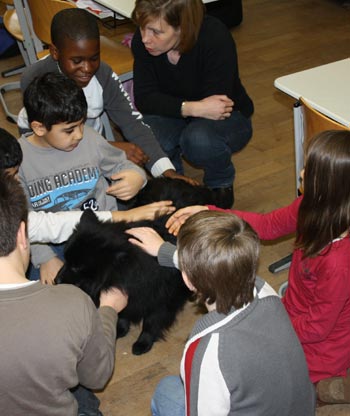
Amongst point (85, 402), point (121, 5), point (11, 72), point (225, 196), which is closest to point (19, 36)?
point (11, 72)

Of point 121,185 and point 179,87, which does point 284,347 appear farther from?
point 179,87

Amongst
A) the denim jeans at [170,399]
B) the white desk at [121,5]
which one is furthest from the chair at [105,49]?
the denim jeans at [170,399]

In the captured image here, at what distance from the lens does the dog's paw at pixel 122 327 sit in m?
2.30

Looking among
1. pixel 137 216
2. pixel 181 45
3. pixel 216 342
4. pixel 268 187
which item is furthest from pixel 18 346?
pixel 268 187

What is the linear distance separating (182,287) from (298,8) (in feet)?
13.5

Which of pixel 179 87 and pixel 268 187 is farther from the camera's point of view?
pixel 268 187

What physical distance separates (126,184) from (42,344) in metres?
1.04

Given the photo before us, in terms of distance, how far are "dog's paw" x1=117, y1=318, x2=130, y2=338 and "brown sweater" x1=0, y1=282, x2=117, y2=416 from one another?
94cm

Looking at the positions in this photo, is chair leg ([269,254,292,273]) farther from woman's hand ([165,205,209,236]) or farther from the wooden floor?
woman's hand ([165,205,209,236])

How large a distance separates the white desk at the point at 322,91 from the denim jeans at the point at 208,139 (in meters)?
0.50

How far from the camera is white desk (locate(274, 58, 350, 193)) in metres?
2.08

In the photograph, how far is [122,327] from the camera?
7.59ft

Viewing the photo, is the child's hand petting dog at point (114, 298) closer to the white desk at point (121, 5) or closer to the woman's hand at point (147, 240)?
the woman's hand at point (147, 240)

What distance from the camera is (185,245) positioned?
130 cm
